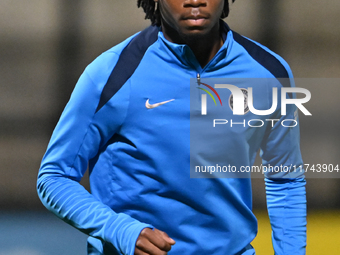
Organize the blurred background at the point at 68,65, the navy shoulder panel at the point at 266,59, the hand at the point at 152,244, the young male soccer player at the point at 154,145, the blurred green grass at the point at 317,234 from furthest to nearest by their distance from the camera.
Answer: the blurred background at the point at 68,65 < the blurred green grass at the point at 317,234 < the navy shoulder panel at the point at 266,59 < the young male soccer player at the point at 154,145 < the hand at the point at 152,244

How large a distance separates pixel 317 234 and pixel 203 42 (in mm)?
2273

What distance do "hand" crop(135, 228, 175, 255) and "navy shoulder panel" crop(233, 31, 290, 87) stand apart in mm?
522

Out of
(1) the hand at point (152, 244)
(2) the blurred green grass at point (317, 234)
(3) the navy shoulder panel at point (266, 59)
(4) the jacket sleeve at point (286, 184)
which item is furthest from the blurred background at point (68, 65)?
(1) the hand at point (152, 244)

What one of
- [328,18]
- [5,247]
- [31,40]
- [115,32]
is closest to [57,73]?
[31,40]

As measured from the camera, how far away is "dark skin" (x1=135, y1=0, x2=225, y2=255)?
3.10ft

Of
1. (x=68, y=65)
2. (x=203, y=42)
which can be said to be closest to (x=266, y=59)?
(x=203, y=42)

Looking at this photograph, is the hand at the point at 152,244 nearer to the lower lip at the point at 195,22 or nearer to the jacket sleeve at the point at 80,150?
the jacket sleeve at the point at 80,150

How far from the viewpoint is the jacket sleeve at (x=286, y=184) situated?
112 cm

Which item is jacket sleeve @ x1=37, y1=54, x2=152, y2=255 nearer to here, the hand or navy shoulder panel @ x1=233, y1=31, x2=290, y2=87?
the hand

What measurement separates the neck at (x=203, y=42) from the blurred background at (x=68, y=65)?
214 centimetres

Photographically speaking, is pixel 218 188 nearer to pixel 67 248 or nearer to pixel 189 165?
pixel 189 165

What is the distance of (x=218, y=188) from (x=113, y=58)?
15.4 inches

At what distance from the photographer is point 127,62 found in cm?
100

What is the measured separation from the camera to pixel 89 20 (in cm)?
310
